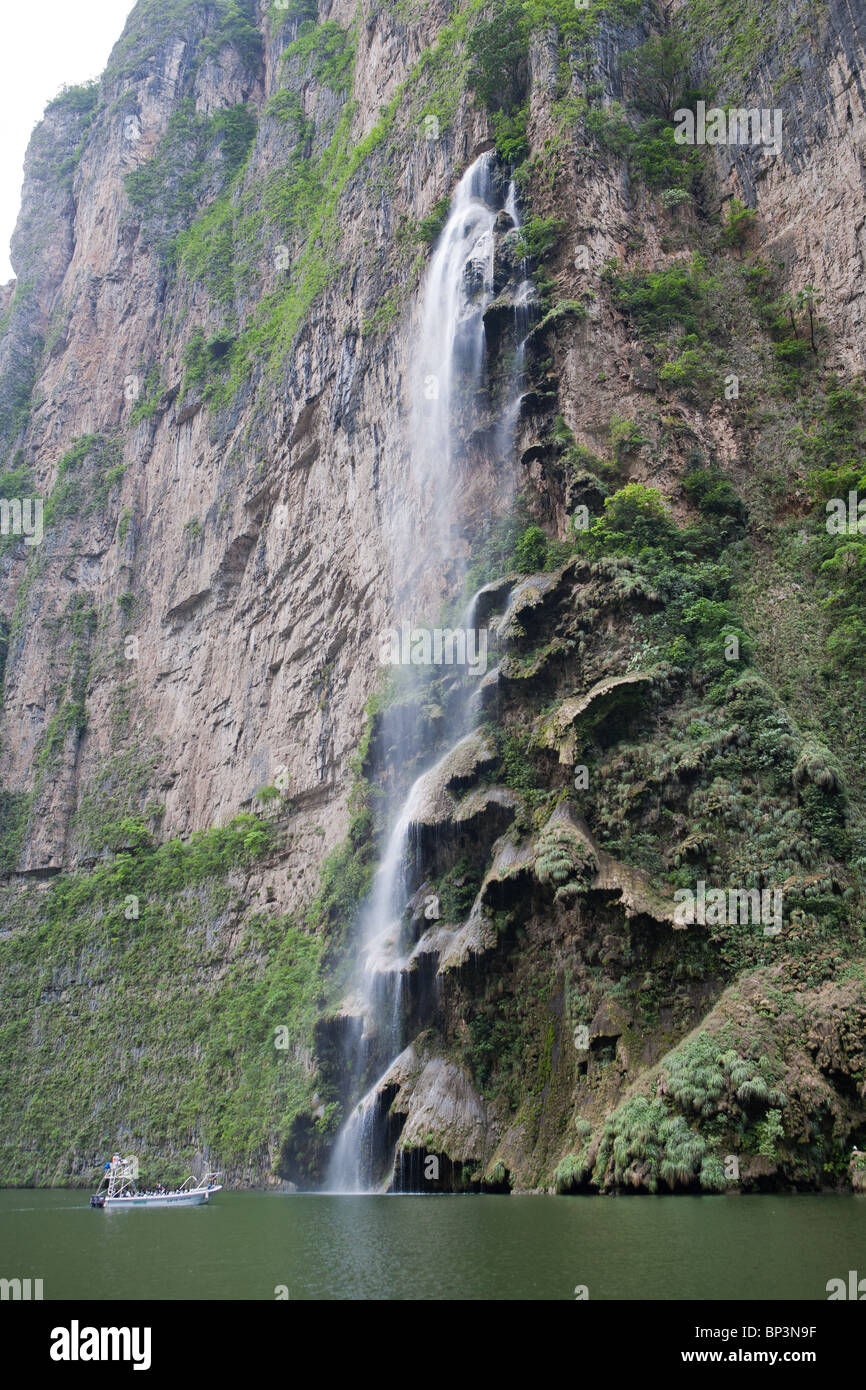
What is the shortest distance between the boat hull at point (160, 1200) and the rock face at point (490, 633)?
7.88 ft

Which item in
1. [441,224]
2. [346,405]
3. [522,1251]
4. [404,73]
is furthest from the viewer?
[404,73]

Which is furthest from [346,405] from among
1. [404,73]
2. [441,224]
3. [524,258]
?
[404,73]

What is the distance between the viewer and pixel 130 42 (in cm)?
6397

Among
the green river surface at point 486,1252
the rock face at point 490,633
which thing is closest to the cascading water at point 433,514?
the rock face at point 490,633

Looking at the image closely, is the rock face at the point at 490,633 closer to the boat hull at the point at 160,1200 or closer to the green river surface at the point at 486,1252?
the green river surface at the point at 486,1252

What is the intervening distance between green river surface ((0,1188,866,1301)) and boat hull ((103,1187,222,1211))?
827 cm

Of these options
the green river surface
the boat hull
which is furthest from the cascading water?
the green river surface

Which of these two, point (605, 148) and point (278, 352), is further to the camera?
point (278, 352)

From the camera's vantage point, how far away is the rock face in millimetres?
16656

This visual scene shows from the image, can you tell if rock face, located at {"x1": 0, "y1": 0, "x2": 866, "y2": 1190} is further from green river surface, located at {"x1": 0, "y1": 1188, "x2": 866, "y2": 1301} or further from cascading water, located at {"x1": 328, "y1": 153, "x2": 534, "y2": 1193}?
green river surface, located at {"x1": 0, "y1": 1188, "x2": 866, "y2": 1301}

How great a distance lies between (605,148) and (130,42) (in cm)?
5081

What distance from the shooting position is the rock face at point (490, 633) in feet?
54.6

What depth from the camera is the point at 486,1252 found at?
31.8 ft

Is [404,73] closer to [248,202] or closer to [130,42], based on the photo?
[248,202]
